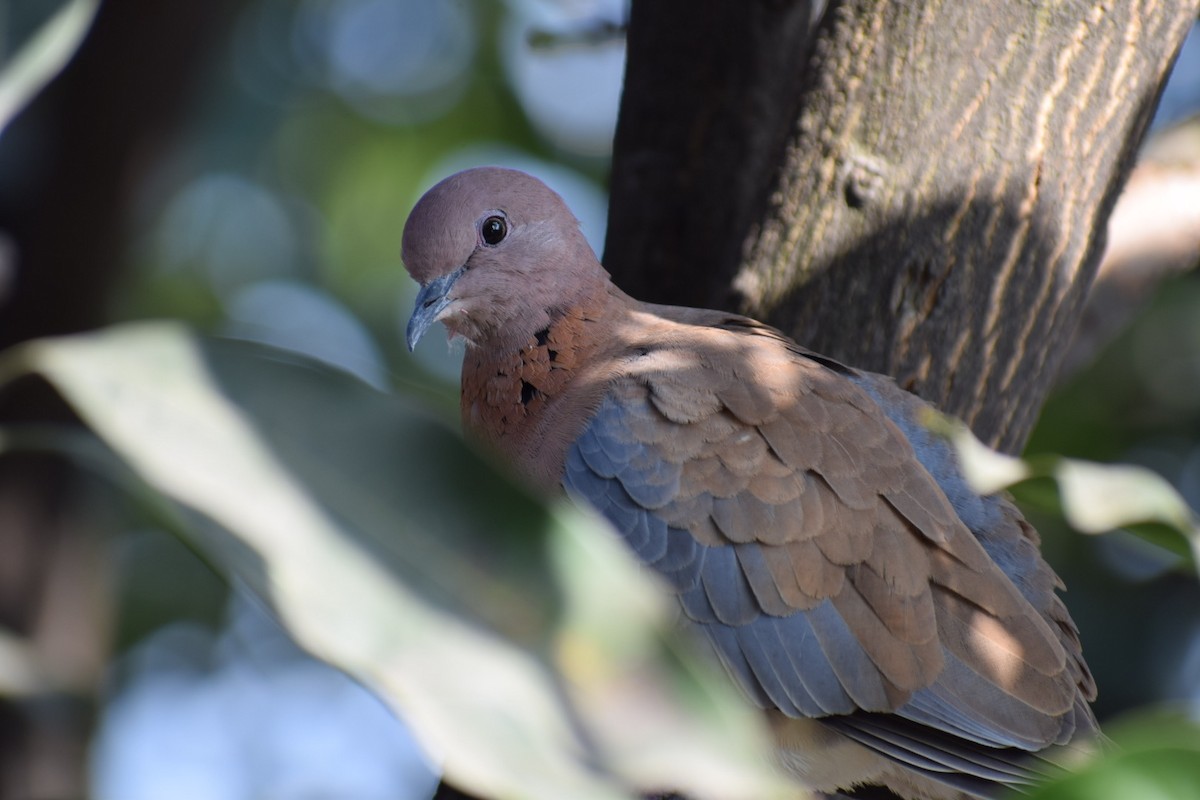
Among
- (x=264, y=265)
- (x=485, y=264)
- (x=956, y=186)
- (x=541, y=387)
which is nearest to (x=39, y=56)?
(x=541, y=387)

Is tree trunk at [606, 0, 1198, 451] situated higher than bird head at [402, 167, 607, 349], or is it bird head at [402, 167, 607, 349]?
tree trunk at [606, 0, 1198, 451]

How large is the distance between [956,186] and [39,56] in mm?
2129

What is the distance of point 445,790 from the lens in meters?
2.79

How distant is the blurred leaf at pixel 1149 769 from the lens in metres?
0.90

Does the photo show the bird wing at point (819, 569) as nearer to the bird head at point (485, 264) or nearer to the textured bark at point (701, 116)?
the bird head at point (485, 264)

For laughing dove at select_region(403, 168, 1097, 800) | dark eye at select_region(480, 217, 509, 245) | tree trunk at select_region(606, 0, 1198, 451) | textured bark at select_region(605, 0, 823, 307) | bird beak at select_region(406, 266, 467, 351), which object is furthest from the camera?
textured bark at select_region(605, 0, 823, 307)

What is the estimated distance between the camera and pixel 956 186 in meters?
2.88

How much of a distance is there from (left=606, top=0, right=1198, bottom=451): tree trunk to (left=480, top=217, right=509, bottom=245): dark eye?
0.61 meters

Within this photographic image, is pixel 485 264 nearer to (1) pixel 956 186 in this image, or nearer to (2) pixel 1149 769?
(1) pixel 956 186

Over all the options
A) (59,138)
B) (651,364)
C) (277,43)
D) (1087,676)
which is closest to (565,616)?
(651,364)

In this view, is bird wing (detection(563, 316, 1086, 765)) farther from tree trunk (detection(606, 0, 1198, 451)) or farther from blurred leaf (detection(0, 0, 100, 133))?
blurred leaf (detection(0, 0, 100, 133))

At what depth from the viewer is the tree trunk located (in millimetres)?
2857

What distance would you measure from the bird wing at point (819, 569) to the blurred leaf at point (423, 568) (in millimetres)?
1705

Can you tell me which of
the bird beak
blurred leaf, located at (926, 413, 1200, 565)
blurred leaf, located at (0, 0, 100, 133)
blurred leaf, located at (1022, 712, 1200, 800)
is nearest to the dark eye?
the bird beak
